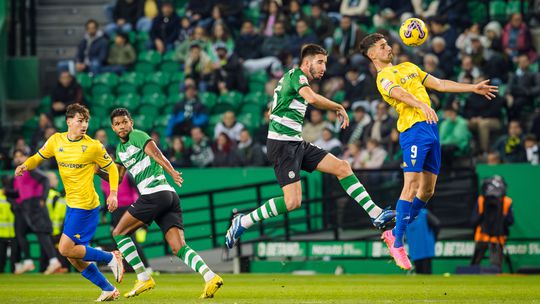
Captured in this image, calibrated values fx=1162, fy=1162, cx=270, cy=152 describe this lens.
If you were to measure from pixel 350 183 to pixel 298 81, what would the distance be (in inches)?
53.1

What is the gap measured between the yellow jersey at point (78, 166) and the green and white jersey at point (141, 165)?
1.03 ft

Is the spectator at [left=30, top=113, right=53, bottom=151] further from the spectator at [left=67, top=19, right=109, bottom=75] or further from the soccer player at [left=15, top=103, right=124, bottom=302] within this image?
the soccer player at [left=15, top=103, right=124, bottom=302]

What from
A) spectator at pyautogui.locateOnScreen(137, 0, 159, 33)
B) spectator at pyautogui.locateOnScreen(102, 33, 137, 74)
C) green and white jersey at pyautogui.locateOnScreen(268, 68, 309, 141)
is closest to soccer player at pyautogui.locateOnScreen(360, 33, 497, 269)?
green and white jersey at pyautogui.locateOnScreen(268, 68, 309, 141)

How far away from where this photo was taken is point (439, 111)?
21672mm

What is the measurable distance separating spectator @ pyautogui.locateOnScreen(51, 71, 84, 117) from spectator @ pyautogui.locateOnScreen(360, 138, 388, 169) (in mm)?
7163

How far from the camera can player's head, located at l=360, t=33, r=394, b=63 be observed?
1309 cm

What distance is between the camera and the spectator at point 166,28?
1030 inches

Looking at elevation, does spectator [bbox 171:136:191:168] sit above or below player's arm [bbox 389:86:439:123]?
below

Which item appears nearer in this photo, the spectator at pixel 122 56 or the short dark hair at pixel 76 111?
the short dark hair at pixel 76 111

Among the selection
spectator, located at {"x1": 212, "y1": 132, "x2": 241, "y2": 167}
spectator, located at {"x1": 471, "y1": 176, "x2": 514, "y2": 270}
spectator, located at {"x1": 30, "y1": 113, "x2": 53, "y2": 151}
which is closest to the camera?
spectator, located at {"x1": 471, "y1": 176, "x2": 514, "y2": 270}

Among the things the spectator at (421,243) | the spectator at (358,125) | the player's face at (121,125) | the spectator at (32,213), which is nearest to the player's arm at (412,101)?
the player's face at (121,125)

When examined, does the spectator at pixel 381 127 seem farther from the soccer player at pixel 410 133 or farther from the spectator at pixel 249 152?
the soccer player at pixel 410 133

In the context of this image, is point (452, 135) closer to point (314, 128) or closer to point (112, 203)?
point (314, 128)

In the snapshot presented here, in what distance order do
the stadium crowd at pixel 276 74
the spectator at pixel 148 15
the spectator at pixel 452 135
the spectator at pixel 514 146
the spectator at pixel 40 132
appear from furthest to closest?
the spectator at pixel 148 15 → the spectator at pixel 40 132 → the stadium crowd at pixel 276 74 → the spectator at pixel 452 135 → the spectator at pixel 514 146
